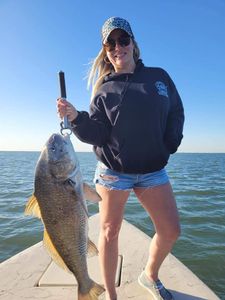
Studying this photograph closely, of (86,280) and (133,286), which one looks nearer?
(86,280)

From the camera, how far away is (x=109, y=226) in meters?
3.24

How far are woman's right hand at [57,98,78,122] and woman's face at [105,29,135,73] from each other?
0.95 m

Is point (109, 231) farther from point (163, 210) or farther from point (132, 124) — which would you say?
point (132, 124)

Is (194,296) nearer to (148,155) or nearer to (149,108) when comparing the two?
(148,155)

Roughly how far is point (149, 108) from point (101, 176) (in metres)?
0.80

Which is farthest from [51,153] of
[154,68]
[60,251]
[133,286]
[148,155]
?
[133,286]

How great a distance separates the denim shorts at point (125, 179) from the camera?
3.21 meters

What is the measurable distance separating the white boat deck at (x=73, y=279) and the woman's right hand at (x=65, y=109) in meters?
2.12

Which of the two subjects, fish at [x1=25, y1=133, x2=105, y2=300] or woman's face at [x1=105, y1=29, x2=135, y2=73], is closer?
fish at [x1=25, y1=133, x2=105, y2=300]

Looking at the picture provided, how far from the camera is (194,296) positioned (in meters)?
3.70

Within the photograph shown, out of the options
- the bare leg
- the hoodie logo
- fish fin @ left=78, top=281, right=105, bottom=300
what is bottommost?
fish fin @ left=78, top=281, right=105, bottom=300

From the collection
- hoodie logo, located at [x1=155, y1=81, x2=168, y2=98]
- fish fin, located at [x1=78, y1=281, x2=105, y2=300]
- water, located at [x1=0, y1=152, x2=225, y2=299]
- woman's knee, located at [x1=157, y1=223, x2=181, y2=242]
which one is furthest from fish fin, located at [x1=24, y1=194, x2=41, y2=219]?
water, located at [x1=0, y1=152, x2=225, y2=299]

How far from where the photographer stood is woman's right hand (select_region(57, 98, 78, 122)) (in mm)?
2605

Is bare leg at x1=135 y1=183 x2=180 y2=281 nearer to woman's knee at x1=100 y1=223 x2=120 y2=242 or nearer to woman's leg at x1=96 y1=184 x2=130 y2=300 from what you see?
woman's leg at x1=96 y1=184 x2=130 y2=300
